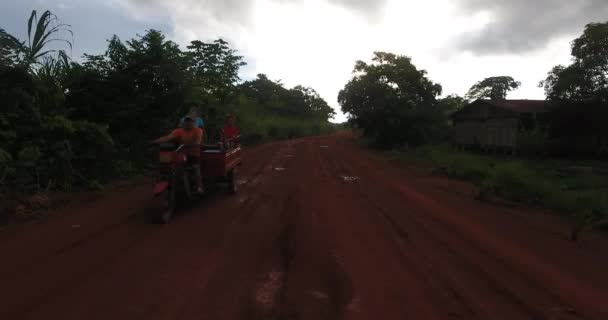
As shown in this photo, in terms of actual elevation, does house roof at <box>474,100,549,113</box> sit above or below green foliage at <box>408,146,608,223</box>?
above

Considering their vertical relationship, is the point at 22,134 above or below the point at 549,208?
above

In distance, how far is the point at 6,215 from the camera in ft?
20.3

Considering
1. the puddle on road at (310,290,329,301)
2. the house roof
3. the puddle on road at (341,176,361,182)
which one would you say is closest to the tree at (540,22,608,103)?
the house roof

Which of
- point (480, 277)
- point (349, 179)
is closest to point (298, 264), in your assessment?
point (480, 277)

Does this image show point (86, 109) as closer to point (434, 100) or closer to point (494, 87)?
point (434, 100)

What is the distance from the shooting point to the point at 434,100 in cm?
2625

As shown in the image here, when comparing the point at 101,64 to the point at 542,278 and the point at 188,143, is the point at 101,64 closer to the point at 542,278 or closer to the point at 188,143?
the point at 188,143

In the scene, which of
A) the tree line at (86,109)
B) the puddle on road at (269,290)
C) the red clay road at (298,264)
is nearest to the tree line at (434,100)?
the tree line at (86,109)

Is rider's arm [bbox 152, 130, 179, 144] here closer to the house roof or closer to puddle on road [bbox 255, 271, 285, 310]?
puddle on road [bbox 255, 271, 285, 310]

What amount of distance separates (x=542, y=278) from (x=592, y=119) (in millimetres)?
20114

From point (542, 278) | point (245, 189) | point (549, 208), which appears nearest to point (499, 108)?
point (549, 208)

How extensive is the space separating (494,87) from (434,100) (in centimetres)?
3036

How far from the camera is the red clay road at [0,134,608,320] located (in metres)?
3.41

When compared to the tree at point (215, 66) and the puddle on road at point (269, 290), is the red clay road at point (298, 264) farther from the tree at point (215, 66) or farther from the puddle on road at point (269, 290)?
the tree at point (215, 66)
